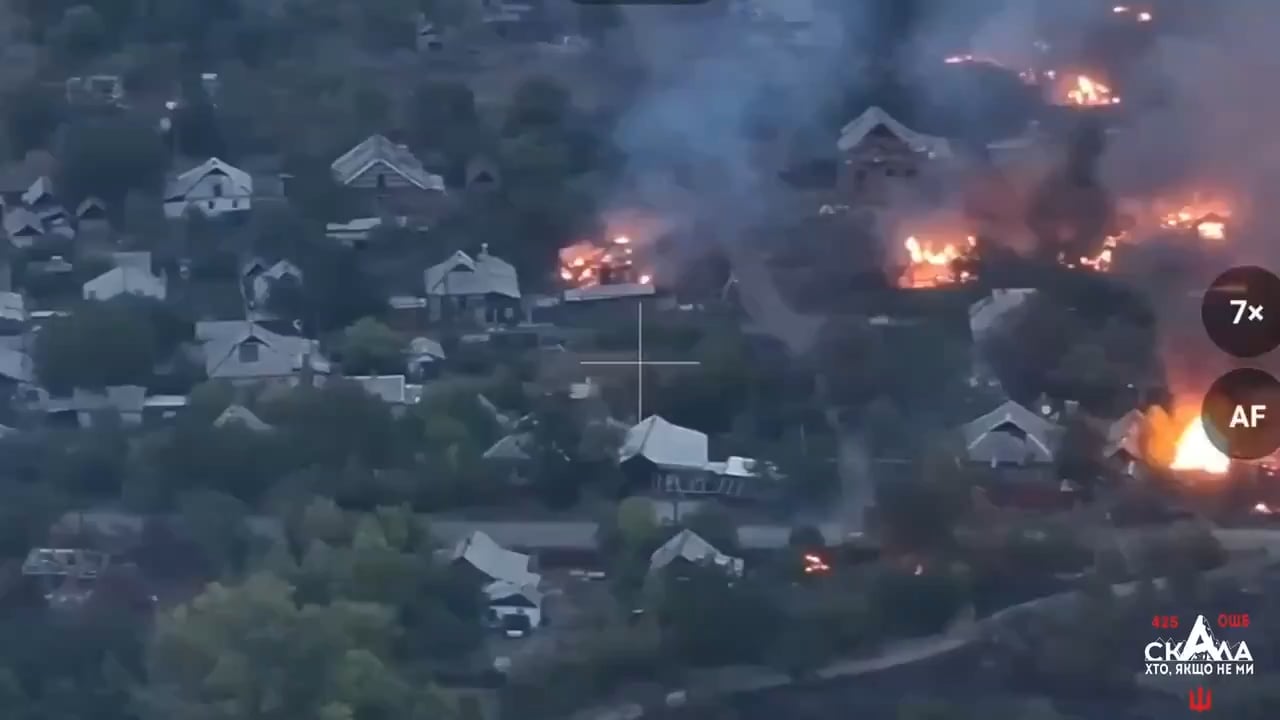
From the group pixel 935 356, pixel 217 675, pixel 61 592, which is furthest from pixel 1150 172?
pixel 61 592

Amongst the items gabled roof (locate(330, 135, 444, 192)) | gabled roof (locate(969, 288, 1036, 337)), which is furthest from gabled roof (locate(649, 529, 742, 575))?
gabled roof (locate(330, 135, 444, 192))

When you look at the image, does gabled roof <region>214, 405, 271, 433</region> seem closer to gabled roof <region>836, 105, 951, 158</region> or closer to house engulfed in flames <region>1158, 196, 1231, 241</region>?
gabled roof <region>836, 105, 951, 158</region>

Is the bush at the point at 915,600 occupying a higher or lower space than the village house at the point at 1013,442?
lower

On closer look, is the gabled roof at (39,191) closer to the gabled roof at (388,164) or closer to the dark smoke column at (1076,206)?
the gabled roof at (388,164)

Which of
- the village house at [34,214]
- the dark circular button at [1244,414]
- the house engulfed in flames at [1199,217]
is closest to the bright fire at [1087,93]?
the house engulfed in flames at [1199,217]

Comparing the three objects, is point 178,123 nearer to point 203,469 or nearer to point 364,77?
point 364,77

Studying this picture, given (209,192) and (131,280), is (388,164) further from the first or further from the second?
(131,280)
